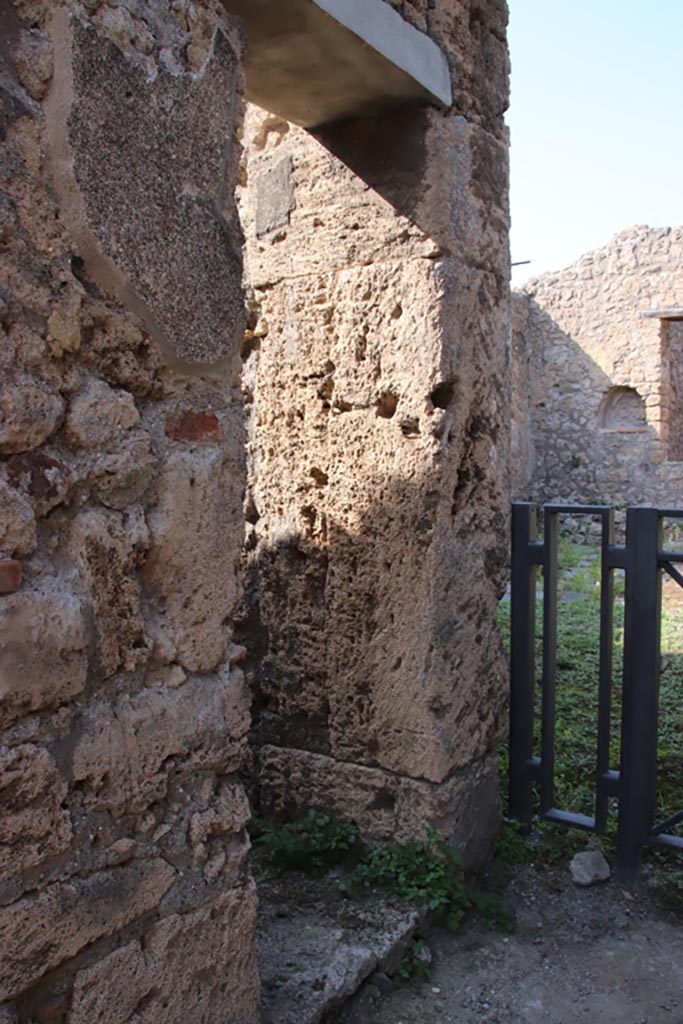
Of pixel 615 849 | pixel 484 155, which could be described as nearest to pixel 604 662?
pixel 615 849

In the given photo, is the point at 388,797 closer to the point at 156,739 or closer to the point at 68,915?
the point at 156,739

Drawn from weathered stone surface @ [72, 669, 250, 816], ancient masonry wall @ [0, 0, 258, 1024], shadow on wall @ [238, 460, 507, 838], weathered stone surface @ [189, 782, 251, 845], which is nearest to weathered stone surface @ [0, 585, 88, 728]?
ancient masonry wall @ [0, 0, 258, 1024]

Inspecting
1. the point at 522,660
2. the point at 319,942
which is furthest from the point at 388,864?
the point at 522,660

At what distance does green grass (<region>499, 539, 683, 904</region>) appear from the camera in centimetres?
361

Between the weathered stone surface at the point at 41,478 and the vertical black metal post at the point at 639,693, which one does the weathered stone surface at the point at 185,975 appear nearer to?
the weathered stone surface at the point at 41,478

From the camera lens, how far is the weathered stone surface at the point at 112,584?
1.78 m

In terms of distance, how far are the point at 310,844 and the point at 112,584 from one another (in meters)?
1.57

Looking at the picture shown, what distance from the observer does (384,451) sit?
9.78 feet

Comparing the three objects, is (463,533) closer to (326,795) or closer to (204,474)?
(326,795)

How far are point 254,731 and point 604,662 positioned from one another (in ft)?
4.20

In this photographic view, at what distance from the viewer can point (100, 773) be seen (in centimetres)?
180

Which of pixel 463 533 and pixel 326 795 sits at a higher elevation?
pixel 463 533

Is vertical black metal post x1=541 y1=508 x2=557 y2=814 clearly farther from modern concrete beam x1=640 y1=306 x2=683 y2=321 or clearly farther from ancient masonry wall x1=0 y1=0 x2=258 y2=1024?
modern concrete beam x1=640 y1=306 x2=683 y2=321

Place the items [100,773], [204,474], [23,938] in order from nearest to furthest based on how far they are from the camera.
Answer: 1. [23,938]
2. [100,773]
3. [204,474]
